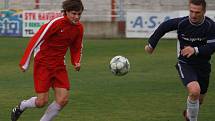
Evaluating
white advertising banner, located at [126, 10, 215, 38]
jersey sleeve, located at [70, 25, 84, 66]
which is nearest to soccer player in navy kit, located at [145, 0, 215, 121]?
jersey sleeve, located at [70, 25, 84, 66]

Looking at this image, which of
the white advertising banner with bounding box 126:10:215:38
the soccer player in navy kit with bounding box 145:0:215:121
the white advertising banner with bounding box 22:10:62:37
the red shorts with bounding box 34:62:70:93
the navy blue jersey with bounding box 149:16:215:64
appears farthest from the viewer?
the white advertising banner with bounding box 22:10:62:37

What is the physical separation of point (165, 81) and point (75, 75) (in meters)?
2.45

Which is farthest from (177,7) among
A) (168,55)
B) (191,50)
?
(191,50)

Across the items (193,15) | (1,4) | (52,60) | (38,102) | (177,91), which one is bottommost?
(1,4)

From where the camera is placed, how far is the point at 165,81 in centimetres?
1518

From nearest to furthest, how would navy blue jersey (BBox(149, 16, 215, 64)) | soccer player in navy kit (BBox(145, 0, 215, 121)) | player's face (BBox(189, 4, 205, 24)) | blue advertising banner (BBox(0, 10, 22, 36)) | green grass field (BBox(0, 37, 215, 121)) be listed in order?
1. player's face (BBox(189, 4, 205, 24))
2. soccer player in navy kit (BBox(145, 0, 215, 121))
3. navy blue jersey (BBox(149, 16, 215, 64))
4. green grass field (BBox(0, 37, 215, 121))
5. blue advertising banner (BBox(0, 10, 22, 36))

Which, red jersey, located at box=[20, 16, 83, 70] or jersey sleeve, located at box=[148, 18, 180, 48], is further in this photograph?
jersey sleeve, located at box=[148, 18, 180, 48]

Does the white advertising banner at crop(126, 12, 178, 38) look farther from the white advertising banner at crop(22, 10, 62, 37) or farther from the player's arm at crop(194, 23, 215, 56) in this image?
the player's arm at crop(194, 23, 215, 56)

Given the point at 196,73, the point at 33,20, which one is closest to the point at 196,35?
the point at 196,73

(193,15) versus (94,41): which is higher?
(193,15)

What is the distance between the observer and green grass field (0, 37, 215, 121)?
10516mm

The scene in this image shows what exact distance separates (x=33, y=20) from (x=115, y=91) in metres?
18.0

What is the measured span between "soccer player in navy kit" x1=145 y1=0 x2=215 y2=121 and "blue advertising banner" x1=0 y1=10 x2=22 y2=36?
72.4 ft

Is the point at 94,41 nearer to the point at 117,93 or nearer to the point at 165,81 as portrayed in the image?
the point at 165,81
